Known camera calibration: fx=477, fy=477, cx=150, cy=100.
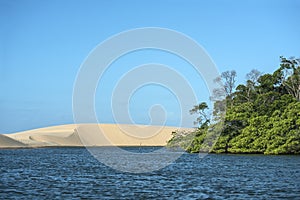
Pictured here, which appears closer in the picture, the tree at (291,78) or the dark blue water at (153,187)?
the dark blue water at (153,187)

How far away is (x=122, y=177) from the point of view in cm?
3831

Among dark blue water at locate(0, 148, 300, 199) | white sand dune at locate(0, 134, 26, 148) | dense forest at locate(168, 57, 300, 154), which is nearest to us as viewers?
dark blue water at locate(0, 148, 300, 199)

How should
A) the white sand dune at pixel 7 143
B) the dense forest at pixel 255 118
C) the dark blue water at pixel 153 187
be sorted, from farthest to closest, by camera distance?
1. the white sand dune at pixel 7 143
2. the dense forest at pixel 255 118
3. the dark blue water at pixel 153 187

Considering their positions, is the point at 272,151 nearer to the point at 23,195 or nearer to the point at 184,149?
the point at 184,149

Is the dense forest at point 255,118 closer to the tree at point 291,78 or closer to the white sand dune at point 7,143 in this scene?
the tree at point 291,78

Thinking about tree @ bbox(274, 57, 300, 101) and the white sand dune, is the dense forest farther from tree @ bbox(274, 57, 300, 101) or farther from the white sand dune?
the white sand dune

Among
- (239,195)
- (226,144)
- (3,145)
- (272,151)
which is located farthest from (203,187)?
(3,145)

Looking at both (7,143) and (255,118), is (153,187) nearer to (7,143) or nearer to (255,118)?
(255,118)

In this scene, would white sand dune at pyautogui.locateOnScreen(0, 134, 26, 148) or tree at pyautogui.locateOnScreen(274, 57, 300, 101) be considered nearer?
tree at pyautogui.locateOnScreen(274, 57, 300, 101)

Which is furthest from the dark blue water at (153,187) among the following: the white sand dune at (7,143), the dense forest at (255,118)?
the white sand dune at (7,143)

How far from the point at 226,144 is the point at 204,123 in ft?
28.4

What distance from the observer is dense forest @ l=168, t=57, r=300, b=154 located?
7512cm

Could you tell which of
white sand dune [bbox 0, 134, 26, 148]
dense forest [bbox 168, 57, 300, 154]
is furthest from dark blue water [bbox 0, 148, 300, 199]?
white sand dune [bbox 0, 134, 26, 148]

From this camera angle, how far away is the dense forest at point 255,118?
75.1 m
